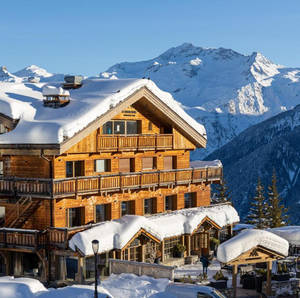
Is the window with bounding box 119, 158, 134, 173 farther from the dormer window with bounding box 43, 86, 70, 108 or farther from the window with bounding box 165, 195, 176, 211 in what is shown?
the dormer window with bounding box 43, 86, 70, 108

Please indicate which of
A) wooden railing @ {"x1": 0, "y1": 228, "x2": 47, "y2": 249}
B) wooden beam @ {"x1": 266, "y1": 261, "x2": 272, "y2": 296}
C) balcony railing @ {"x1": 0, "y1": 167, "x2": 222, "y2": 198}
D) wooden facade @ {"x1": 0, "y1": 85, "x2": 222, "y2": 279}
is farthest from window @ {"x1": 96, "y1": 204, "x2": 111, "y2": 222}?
wooden beam @ {"x1": 266, "y1": 261, "x2": 272, "y2": 296}

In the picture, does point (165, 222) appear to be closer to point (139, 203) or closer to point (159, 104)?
point (139, 203)

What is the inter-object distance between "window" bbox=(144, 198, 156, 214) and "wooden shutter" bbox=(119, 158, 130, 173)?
2692mm

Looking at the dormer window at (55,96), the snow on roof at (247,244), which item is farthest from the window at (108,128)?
the snow on roof at (247,244)

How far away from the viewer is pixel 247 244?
99.2 feet

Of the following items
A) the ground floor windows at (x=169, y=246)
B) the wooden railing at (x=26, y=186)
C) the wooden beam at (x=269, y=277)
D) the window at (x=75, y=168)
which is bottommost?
the wooden beam at (x=269, y=277)

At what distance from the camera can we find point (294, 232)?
39000 mm

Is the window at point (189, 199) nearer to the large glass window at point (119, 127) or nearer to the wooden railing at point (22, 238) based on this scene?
the large glass window at point (119, 127)

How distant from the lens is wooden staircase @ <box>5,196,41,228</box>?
3681 centimetres

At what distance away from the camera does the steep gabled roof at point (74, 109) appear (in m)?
36.0

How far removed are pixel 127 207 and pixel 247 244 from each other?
43.6 feet

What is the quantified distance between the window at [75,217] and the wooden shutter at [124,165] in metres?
4.59

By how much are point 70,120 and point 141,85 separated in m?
6.37

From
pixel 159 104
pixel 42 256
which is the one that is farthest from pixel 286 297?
pixel 159 104
